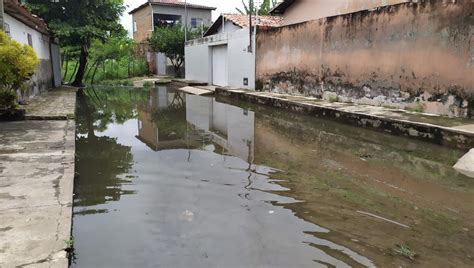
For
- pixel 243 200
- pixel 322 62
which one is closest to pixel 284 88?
pixel 322 62

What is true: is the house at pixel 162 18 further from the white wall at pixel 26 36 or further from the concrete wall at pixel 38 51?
the white wall at pixel 26 36

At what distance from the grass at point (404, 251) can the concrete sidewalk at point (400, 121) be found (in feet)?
15.0

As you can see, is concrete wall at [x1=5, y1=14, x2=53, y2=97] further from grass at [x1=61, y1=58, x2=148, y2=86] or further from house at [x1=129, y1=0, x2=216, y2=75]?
house at [x1=129, y1=0, x2=216, y2=75]

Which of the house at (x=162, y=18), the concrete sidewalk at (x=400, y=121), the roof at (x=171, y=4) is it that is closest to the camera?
the concrete sidewalk at (x=400, y=121)

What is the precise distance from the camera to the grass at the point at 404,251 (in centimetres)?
353

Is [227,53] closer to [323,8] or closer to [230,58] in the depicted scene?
[230,58]

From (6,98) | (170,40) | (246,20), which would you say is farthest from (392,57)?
(170,40)

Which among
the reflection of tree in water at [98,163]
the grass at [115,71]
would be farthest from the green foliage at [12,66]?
the grass at [115,71]

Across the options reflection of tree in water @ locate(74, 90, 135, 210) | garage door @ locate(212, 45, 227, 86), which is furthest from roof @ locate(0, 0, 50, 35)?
garage door @ locate(212, 45, 227, 86)

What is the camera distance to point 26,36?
48.8ft

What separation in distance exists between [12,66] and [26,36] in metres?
6.92

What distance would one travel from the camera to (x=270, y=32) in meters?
18.3

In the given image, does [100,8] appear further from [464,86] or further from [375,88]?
[464,86]

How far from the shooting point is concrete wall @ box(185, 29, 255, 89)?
795 inches
